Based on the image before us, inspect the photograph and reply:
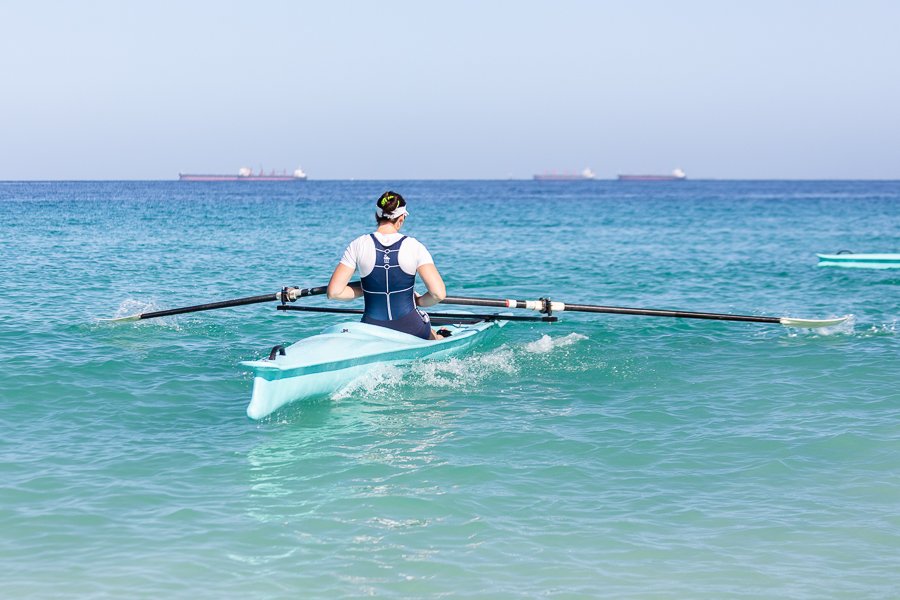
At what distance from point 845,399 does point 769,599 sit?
571 cm

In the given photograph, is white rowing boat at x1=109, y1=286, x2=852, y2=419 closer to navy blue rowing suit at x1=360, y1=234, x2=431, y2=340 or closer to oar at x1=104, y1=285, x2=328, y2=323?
oar at x1=104, y1=285, x2=328, y2=323

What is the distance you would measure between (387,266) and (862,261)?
2200cm

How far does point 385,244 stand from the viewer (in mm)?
9844

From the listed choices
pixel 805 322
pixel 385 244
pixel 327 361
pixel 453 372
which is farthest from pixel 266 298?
pixel 805 322

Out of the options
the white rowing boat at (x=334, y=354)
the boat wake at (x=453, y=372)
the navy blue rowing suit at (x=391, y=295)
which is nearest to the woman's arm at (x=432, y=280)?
the navy blue rowing suit at (x=391, y=295)

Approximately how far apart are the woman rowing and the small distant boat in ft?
68.5

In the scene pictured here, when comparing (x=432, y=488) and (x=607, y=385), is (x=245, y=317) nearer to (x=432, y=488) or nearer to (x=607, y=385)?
(x=607, y=385)

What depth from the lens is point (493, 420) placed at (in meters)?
9.90

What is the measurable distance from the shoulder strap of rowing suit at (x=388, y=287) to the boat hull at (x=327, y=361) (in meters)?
0.20

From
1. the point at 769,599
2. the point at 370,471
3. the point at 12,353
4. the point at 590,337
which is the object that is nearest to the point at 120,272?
the point at 12,353

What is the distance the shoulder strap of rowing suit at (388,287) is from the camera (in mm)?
9891

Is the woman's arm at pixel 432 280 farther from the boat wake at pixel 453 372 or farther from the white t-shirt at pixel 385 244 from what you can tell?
the boat wake at pixel 453 372

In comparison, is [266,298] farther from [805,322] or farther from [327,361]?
[805,322]

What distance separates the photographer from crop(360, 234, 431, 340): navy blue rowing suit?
9906mm
